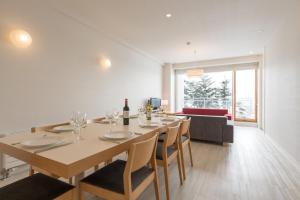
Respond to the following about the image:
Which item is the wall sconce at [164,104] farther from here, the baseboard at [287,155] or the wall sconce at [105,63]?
the baseboard at [287,155]

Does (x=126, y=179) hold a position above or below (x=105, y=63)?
below

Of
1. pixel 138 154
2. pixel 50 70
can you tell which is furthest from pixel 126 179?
pixel 50 70

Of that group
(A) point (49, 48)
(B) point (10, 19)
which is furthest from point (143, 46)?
(B) point (10, 19)

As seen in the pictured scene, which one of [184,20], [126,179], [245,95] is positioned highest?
[184,20]

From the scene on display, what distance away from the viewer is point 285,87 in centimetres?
313

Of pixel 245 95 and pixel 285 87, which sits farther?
pixel 245 95

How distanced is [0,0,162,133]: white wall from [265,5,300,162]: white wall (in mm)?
3783

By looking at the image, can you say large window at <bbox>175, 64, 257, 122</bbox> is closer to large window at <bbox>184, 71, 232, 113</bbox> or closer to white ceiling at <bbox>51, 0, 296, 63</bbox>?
large window at <bbox>184, 71, 232, 113</bbox>

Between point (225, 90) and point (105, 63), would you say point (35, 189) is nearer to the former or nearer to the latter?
Result: point (105, 63)

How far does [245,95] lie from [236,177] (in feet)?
17.0

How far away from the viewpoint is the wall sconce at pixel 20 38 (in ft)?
7.66

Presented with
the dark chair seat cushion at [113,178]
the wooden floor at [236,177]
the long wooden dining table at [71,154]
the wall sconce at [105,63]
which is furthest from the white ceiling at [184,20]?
the wooden floor at [236,177]

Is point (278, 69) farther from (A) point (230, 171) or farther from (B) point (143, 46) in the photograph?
(B) point (143, 46)

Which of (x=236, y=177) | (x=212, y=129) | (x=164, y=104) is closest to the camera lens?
(x=236, y=177)
